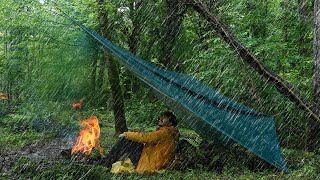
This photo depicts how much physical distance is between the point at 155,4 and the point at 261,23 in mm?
2642

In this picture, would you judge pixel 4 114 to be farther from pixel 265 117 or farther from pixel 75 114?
pixel 265 117

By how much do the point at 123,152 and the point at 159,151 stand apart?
23.8 inches

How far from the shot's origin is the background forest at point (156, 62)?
210 inches

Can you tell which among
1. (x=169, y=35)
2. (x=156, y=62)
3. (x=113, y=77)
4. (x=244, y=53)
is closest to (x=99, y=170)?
(x=244, y=53)

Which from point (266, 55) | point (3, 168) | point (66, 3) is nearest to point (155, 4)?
point (66, 3)

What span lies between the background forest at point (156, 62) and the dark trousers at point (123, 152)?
777 millimetres

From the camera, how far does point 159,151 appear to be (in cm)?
446

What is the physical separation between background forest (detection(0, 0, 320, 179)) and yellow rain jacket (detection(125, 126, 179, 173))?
292 millimetres

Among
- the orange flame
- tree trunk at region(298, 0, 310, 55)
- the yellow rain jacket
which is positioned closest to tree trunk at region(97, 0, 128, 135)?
the orange flame

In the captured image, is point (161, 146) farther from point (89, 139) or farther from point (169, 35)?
point (169, 35)

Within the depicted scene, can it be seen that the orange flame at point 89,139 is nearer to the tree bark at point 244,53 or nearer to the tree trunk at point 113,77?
the tree trunk at point 113,77

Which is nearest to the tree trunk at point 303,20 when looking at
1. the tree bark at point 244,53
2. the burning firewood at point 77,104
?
the tree bark at point 244,53

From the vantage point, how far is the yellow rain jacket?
4406 millimetres

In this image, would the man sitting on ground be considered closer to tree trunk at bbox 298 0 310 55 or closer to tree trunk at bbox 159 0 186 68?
tree trunk at bbox 159 0 186 68
